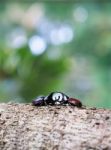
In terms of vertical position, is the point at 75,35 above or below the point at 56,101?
above

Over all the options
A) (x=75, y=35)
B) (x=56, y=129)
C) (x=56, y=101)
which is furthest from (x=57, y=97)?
(x=75, y=35)

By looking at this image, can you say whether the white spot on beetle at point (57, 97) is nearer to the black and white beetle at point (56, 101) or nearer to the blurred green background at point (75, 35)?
the black and white beetle at point (56, 101)

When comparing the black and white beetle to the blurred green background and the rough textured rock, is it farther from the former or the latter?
the blurred green background

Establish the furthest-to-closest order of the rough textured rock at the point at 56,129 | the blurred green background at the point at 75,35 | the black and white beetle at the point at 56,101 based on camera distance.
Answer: the blurred green background at the point at 75,35, the black and white beetle at the point at 56,101, the rough textured rock at the point at 56,129

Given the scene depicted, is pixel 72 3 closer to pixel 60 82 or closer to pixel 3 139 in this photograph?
pixel 60 82

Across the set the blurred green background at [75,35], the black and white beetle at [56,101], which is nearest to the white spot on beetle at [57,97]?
the black and white beetle at [56,101]

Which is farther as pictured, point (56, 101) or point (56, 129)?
point (56, 101)

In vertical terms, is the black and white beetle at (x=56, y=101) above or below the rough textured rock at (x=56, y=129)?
above

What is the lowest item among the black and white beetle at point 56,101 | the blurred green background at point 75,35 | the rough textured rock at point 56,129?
the rough textured rock at point 56,129

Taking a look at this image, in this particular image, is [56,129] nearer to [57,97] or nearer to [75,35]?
[57,97]
